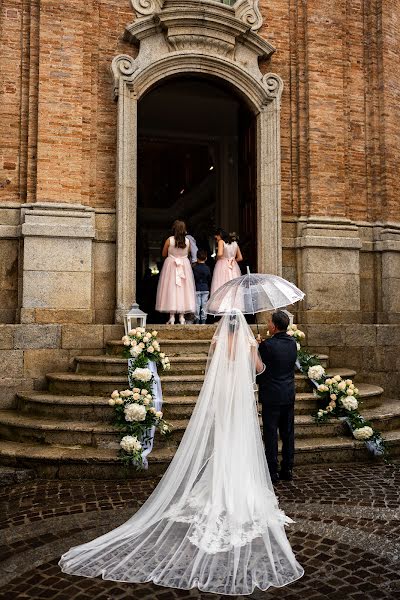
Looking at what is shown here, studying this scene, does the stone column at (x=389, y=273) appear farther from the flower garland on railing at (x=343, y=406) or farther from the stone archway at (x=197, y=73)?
the flower garland on railing at (x=343, y=406)

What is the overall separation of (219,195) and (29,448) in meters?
11.3

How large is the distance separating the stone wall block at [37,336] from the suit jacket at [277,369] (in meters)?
3.84

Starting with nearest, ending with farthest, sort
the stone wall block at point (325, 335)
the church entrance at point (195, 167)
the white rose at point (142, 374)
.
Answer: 1. the white rose at point (142, 374)
2. the stone wall block at point (325, 335)
3. the church entrance at point (195, 167)

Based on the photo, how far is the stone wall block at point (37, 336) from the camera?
8.48 metres

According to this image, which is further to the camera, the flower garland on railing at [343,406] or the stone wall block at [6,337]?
the stone wall block at [6,337]

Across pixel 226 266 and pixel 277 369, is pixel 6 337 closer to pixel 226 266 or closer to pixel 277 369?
pixel 226 266

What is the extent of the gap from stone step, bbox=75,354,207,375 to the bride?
2.92 meters

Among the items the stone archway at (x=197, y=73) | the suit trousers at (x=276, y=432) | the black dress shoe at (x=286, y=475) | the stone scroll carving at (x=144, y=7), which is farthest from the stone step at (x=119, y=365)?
the stone scroll carving at (x=144, y=7)

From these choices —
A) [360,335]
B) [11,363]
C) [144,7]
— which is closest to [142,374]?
[11,363]

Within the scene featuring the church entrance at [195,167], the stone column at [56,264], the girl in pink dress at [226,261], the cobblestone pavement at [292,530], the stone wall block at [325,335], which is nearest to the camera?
the cobblestone pavement at [292,530]

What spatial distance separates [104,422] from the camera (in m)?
7.02

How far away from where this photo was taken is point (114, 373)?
7.96 meters

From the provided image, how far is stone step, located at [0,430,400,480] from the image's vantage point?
6.22 meters

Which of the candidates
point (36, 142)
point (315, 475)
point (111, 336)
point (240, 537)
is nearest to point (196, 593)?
point (240, 537)
